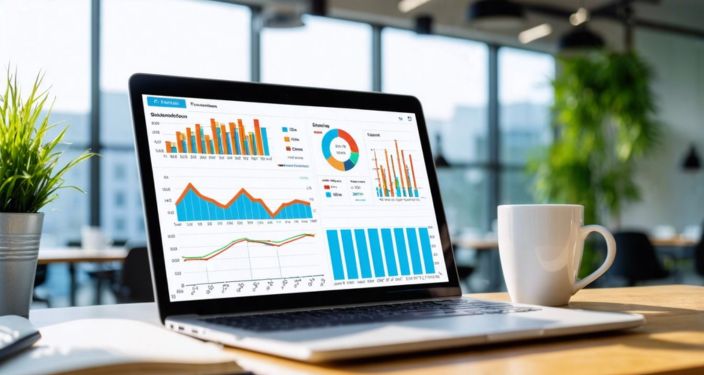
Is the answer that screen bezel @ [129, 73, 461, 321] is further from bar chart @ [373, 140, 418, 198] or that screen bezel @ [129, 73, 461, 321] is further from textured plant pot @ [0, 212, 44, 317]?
textured plant pot @ [0, 212, 44, 317]

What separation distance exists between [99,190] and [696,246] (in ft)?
17.0

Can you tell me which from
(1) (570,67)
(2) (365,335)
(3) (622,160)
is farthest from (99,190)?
(2) (365,335)

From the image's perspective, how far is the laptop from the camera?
785 millimetres

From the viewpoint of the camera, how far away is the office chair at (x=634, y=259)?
577cm

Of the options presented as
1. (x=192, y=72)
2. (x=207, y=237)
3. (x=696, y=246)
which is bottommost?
(x=696, y=246)

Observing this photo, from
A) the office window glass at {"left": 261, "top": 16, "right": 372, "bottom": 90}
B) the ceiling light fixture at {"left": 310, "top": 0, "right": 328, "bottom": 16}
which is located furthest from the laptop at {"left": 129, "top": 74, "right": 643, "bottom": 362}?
the office window glass at {"left": 261, "top": 16, "right": 372, "bottom": 90}

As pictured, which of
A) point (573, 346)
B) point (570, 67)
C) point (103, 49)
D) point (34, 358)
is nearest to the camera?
point (34, 358)

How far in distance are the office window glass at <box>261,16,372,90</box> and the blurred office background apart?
0.04ft

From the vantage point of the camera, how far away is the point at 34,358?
56cm

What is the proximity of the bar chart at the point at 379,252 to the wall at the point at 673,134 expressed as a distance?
878 centimetres

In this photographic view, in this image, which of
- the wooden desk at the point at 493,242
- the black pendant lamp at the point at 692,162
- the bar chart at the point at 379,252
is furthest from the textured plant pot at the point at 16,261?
the black pendant lamp at the point at 692,162

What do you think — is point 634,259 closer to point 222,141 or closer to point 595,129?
point 595,129

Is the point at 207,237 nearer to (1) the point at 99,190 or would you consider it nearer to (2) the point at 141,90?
(2) the point at 141,90

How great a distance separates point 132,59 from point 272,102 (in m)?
5.78
